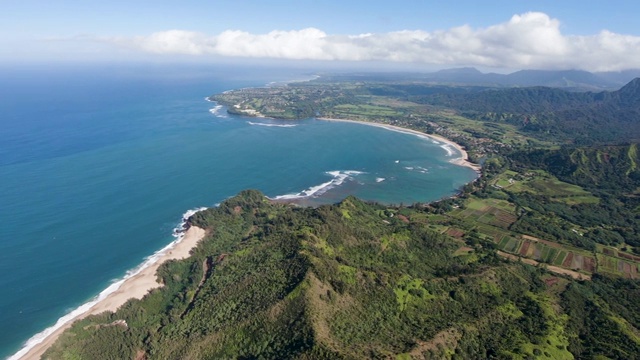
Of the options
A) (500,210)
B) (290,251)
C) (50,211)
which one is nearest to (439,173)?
(500,210)

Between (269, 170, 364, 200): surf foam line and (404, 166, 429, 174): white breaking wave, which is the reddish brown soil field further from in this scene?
(269, 170, 364, 200): surf foam line

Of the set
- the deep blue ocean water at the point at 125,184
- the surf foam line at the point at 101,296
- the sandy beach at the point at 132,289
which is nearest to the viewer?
the sandy beach at the point at 132,289

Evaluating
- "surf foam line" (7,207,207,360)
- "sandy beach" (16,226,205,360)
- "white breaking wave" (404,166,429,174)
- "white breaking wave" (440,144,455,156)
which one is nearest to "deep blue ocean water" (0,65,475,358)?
"white breaking wave" (404,166,429,174)

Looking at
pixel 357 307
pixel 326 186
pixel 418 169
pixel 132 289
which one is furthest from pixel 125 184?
pixel 418 169

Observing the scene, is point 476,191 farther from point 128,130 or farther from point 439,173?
point 128,130

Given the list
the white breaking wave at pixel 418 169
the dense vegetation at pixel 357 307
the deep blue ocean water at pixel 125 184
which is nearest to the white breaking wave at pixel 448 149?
the deep blue ocean water at pixel 125 184

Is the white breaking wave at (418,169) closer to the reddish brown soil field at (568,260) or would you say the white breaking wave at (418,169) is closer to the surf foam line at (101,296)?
the reddish brown soil field at (568,260)
